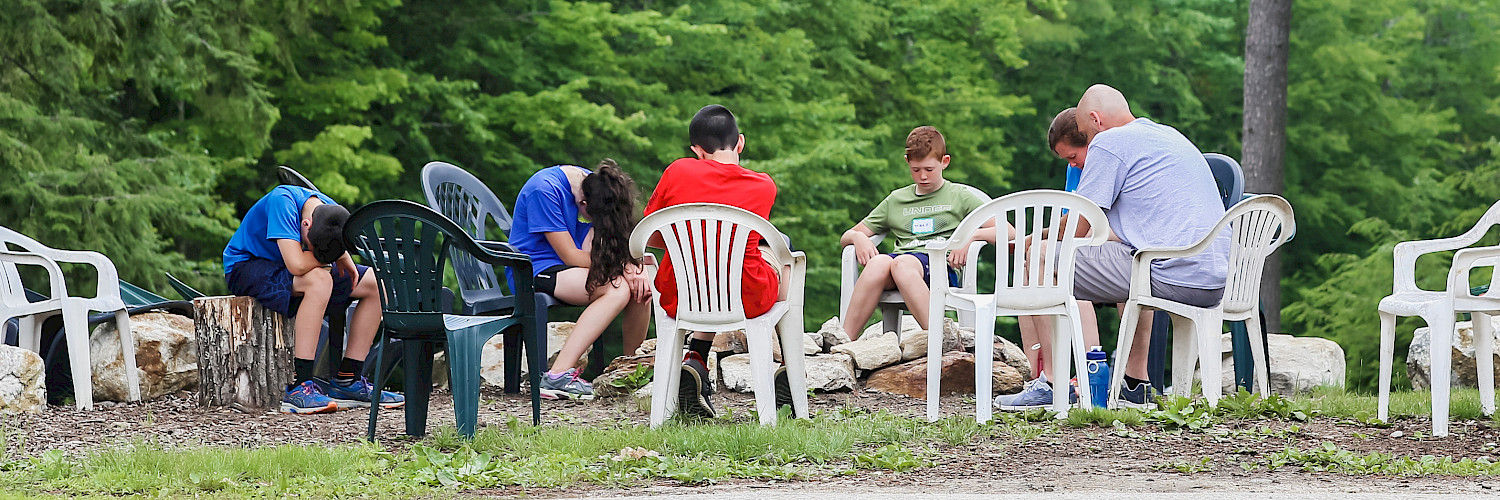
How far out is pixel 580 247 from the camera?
6004 mm

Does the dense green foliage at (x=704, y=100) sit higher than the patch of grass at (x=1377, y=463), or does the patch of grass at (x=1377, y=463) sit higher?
the dense green foliage at (x=704, y=100)

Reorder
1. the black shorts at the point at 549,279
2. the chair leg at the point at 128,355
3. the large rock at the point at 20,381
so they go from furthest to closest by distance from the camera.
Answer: the black shorts at the point at 549,279 → the chair leg at the point at 128,355 → the large rock at the point at 20,381

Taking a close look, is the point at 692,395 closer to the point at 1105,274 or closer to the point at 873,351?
the point at 1105,274

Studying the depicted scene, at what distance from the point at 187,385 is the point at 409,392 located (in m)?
2.17

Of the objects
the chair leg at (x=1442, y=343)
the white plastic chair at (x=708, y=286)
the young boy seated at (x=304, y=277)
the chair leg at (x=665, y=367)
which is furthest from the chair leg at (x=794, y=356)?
the chair leg at (x=1442, y=343)

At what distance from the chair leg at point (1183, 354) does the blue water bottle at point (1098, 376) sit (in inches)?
13.9

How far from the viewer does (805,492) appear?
3.51 m

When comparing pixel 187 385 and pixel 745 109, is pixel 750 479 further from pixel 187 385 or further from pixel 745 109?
pixel 745 109

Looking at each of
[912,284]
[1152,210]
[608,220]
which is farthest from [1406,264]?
[608,220]

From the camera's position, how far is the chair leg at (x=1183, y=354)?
5023mm

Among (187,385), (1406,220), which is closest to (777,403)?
(187,385)

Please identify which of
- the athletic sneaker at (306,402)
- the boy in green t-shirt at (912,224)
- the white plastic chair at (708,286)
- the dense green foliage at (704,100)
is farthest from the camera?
the dense green foliage at (704,100)

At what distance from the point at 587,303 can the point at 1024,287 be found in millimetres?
2065

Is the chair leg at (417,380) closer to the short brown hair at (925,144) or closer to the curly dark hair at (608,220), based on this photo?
the curly dark hair at (608,220)
